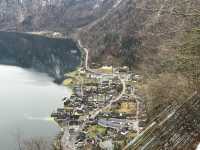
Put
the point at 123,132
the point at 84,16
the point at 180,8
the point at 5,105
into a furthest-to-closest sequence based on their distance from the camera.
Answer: the point at 84,16
the point at 5,105
the point at 123,132
the point at 180,8

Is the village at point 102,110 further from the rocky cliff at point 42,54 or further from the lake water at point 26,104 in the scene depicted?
the rocky cliff at point 42,54

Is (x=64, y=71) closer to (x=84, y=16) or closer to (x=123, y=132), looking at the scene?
(x=123, y=132)

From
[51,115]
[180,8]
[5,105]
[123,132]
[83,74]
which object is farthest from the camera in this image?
[83,74]

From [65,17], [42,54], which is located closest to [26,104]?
[42,54]

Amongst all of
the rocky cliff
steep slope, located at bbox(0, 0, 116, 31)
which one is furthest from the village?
steep slope, located at bbox(0, 0, 116, 31)

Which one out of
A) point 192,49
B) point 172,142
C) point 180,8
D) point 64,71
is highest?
point 180,8

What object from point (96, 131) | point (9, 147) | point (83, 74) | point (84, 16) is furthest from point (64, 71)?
point (84, 16)

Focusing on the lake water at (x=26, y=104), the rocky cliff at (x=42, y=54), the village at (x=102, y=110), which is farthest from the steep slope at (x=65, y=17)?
the village at (x=102, y=110)

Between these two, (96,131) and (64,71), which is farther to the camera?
(64,71)
